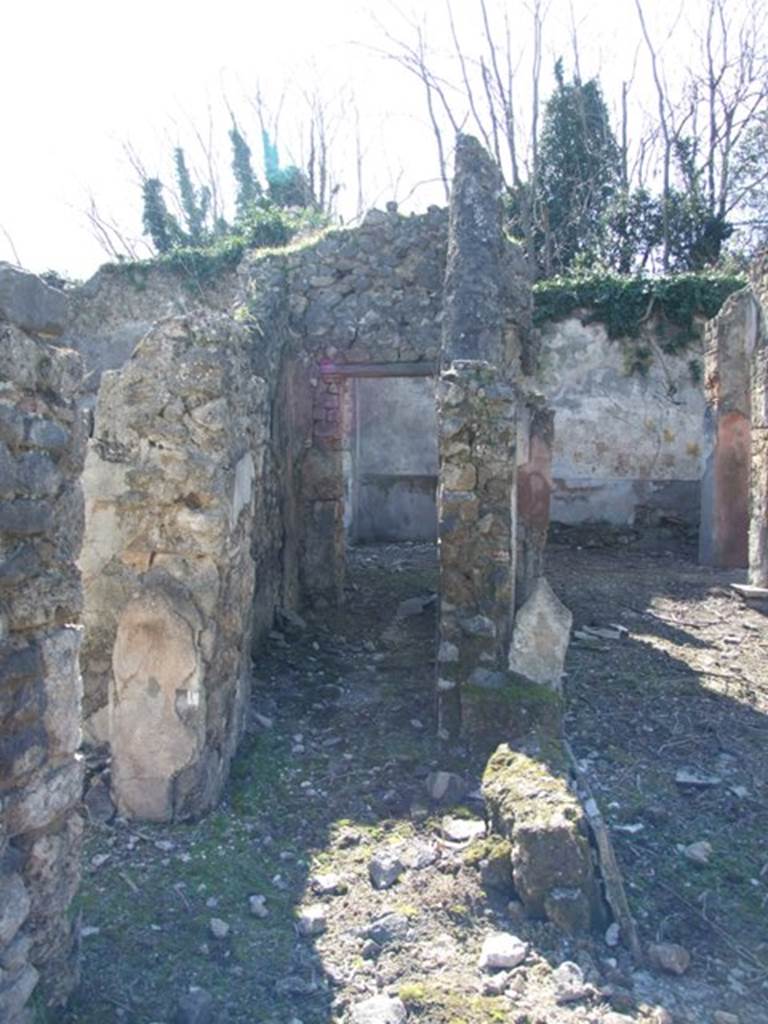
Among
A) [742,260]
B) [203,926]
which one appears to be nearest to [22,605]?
[203,926]

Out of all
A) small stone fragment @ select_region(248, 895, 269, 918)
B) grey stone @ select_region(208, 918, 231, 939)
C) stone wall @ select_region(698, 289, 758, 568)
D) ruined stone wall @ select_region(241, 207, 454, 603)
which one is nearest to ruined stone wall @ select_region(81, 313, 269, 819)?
small stone fragment @ select_region(248, 895, 269, 918)

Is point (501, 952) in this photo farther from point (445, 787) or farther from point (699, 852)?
point (445, 787)

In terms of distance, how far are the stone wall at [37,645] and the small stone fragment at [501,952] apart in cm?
142

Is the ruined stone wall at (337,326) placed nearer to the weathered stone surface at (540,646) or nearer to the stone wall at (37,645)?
the weathered stone surface at (540,646)

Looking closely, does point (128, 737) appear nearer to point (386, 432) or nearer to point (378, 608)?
point (378, 608)

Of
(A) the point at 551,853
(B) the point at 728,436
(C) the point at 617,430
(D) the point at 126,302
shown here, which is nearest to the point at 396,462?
(C) the point at 617,430

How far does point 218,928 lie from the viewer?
3324mm

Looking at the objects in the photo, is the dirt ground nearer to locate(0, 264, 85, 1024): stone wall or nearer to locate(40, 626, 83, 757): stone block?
locate(0, 264, 85, 1024): stone wall

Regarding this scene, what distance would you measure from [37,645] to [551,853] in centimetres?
210

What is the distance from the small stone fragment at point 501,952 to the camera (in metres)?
3.19

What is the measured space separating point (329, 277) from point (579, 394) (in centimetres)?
571

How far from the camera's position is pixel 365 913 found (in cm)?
351

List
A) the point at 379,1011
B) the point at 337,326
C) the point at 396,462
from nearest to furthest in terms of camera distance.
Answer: the point at 379,1011 < the point at 337,326 < the point at 396,462

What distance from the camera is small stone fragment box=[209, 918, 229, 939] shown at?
3297 millimetres
